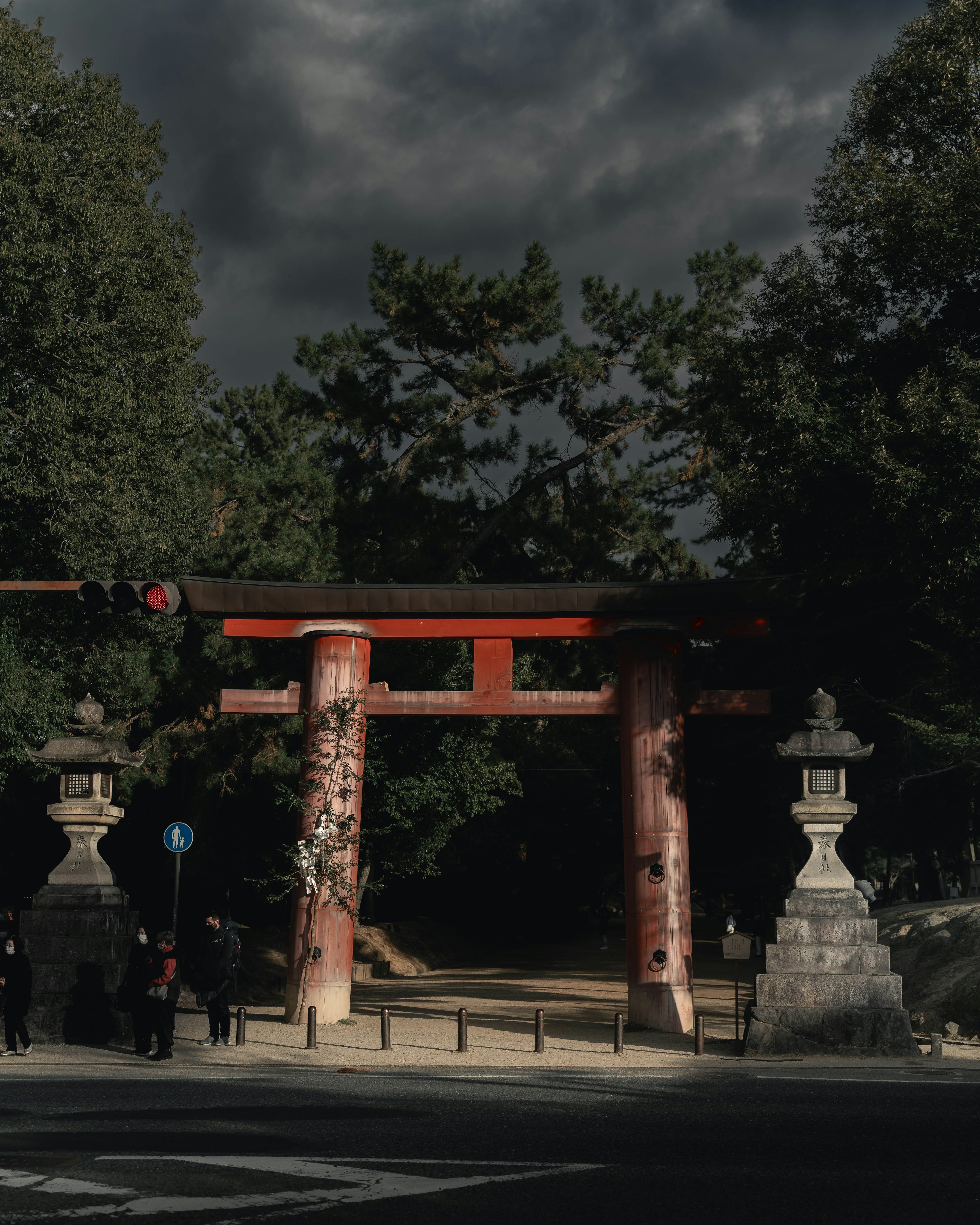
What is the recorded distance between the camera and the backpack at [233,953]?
14797 millimetres

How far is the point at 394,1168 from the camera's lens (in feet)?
21.8

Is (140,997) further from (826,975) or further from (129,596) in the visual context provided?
(826,975)

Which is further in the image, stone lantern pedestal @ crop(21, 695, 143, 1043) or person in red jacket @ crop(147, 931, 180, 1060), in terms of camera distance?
stone lantern pedestal @ crop(21, 695, 143, 1043)

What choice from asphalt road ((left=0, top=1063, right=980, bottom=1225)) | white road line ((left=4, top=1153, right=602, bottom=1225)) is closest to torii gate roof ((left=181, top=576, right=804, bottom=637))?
asphalt road ((left=0, top=1063, right=980, bottom=1225))

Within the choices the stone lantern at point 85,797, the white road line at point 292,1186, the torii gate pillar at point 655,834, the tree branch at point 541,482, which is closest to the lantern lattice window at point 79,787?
the stone lantern at point 85,797

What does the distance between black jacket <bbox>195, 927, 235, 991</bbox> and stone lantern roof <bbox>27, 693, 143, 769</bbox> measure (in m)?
2.99

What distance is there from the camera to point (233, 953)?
1490cm

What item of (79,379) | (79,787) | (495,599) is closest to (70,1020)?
(79,787)

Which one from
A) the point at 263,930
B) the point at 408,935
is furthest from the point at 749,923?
the point at 263,930

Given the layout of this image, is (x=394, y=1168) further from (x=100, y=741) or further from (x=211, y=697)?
(x=211, y=697)

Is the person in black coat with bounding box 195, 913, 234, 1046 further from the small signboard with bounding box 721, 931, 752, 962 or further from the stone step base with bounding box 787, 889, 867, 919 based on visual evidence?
the stone step base with bounding box 787, 889, 867, 919

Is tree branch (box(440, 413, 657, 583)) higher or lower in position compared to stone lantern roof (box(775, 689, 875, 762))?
higher

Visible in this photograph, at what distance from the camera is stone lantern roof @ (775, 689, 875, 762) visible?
15000 millimetres

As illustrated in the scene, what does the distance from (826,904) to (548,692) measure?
5350 millimetres
